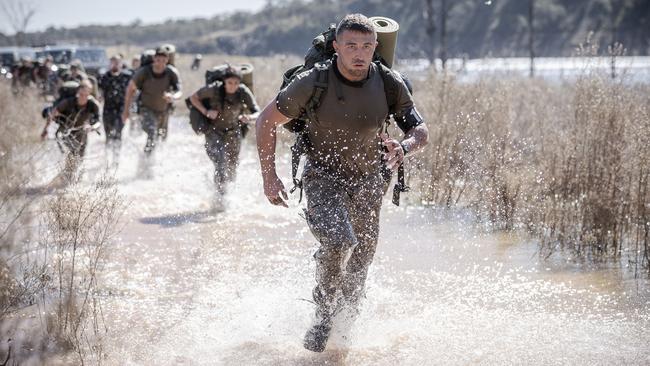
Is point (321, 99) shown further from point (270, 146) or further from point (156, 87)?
point (156, 87)

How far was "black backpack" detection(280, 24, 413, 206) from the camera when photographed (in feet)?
13.8

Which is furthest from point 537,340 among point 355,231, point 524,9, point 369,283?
point 524,9

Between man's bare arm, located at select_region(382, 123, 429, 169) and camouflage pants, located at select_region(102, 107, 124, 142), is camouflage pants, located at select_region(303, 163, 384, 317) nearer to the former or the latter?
man's bare arm, located at select_region(382, 123, 429, 169)

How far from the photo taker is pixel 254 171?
11688 mm

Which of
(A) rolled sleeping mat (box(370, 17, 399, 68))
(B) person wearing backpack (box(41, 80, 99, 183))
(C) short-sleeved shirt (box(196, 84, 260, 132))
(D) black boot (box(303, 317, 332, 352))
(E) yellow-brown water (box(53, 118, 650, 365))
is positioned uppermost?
(A) rolled sleeping mat (box(370, 17, 399, 68))

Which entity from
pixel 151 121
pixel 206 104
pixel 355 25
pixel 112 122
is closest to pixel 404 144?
pixel 355 25

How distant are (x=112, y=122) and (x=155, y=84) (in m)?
1.91

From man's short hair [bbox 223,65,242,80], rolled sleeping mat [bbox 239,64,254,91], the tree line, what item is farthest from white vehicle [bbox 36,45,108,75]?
man's short hair [bbox 223,65,242,80]

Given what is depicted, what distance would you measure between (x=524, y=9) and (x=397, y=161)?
7095 cm

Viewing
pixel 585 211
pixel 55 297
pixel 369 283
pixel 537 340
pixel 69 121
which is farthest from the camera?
pixel 69 121

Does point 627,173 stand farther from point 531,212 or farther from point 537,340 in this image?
point 537,340

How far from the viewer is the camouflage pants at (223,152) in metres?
8.91

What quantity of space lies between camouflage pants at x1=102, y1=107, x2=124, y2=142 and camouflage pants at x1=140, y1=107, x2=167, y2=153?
1.15 m

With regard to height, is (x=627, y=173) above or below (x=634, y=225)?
above
